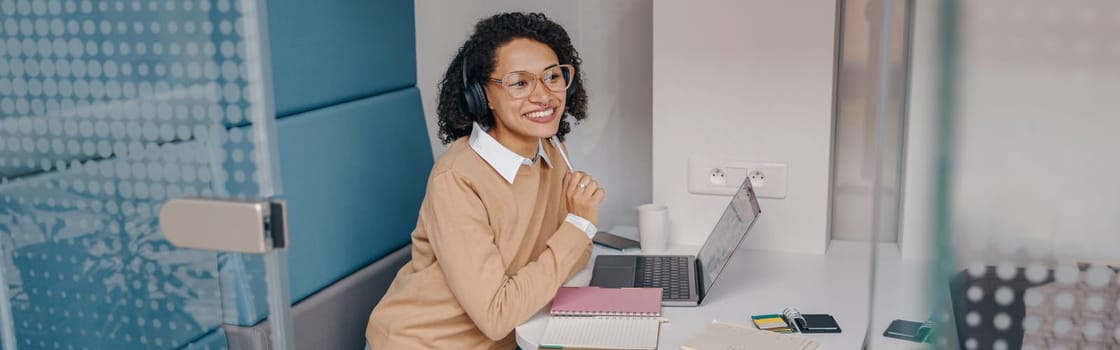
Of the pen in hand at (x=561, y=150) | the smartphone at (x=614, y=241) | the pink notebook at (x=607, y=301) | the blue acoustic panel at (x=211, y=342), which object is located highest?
the pen in hand at (x=561, y=150)

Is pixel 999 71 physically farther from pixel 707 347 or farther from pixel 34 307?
pixel 707 347

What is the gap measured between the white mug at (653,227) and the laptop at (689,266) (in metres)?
0.06

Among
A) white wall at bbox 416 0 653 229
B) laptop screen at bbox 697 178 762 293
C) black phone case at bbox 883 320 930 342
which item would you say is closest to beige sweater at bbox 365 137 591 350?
laptop screen at bbox 697 178 762 293

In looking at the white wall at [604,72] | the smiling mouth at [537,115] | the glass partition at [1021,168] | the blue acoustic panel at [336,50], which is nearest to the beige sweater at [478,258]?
the smiling mouth at [537,115]

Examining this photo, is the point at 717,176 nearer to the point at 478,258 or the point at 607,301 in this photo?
the point at 607,301

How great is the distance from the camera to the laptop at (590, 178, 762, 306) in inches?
66.2

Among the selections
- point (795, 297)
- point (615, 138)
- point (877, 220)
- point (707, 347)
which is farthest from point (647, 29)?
point (877, 220)

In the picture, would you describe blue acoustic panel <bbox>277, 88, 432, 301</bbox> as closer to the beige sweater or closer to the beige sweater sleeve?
the beige sweater

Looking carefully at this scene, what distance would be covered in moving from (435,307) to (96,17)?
103 centimetres

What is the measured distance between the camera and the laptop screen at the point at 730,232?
1.68 meters

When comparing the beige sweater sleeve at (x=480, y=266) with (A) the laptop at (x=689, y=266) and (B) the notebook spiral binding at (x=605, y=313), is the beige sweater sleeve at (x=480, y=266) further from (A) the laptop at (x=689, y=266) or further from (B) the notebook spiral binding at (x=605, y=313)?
(A) the laptop at (x=689, y=266)

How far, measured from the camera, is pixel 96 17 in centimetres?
75

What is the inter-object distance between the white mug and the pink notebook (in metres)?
0.30

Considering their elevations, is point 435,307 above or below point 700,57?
below
